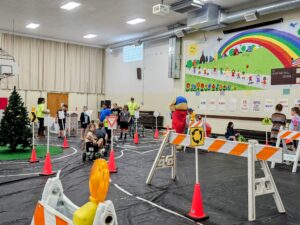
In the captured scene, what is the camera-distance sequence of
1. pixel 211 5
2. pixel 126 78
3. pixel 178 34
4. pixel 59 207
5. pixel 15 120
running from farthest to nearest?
pixel 126 78 < pixel 178 34 < pixel 211 5 < pixel 15 120 < pixel 59 207

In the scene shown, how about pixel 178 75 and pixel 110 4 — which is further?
pixel 178 75

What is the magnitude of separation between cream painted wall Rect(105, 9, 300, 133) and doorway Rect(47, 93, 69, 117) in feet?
10.8

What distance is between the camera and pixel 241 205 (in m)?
4.88

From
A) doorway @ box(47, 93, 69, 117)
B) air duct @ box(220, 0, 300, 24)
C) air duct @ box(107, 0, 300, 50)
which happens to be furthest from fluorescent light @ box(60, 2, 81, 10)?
doorway @ box(47, 93, 69, 117)

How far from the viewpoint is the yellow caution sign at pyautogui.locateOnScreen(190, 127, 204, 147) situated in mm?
4280

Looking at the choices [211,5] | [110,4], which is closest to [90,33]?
[110,4]

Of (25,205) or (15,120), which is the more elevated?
(15,120)

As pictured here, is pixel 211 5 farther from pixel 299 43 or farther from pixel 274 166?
pixel 274 166

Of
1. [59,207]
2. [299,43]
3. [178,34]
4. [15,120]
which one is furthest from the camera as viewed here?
[178,34]

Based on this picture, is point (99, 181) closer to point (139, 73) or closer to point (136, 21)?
point (136, 21)

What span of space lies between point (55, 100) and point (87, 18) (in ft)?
26.0

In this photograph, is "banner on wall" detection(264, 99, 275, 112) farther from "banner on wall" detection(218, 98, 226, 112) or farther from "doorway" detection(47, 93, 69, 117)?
"doorway" detection(47, 93, 69, 117)

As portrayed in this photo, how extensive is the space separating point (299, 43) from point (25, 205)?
11436 millimetres

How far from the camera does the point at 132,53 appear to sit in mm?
21312
